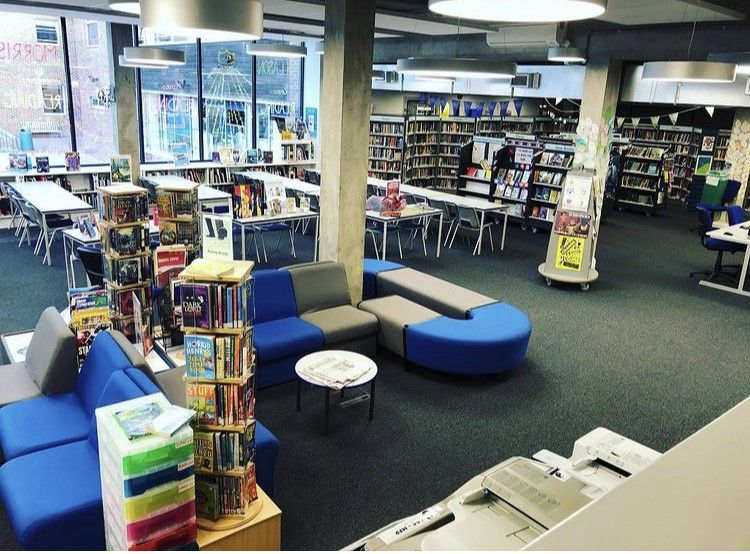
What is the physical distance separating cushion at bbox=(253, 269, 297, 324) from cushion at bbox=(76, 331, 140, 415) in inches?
71.7

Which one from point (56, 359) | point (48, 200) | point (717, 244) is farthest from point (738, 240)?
point (48, 200)

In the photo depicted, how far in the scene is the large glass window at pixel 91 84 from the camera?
12.2 meters

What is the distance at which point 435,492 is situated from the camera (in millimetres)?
4445

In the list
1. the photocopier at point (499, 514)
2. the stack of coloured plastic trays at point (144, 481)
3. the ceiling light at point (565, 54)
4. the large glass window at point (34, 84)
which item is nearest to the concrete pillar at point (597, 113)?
the ceiling light at point (565, 54)

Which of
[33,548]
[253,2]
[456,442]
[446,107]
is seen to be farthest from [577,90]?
[33,548]

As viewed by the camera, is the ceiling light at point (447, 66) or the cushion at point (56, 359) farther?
the ceiling light at point (447, 66)

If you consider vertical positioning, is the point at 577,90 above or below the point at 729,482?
above

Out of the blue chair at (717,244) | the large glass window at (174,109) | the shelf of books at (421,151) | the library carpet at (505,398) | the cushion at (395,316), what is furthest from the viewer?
the shelf of books at (421,151)

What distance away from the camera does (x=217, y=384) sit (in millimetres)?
3318

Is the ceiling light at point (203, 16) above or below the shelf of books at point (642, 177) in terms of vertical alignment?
above

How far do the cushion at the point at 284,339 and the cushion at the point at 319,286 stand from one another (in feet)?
1.28

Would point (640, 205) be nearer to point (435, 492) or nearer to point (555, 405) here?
point (555, 405)

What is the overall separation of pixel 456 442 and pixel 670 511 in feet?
13.2

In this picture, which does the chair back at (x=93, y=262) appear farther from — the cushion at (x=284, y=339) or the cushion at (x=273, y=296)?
the cushion at (x=284, y=339)
